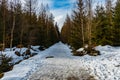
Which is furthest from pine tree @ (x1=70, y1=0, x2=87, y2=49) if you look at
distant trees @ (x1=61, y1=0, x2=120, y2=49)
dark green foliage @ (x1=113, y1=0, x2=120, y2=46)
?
dark green foliage @ (x1=113, y1=0, x2=120, y2=46)

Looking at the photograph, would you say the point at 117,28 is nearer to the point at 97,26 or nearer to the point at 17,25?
the point at 97,26

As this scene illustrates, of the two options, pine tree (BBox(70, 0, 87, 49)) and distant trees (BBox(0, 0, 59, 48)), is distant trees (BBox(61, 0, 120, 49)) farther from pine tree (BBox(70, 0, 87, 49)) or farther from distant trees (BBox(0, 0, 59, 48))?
distant trees (BBox(0, 0, 59, 48))

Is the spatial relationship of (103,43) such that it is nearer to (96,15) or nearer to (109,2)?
(96,15)

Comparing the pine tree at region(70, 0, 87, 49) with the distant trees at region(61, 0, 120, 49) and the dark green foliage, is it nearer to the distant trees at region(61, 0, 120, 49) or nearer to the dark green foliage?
the distant trees at region(61, 0, 120, 49)

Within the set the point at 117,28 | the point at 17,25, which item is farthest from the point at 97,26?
the point at 17,25

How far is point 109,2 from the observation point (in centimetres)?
4600

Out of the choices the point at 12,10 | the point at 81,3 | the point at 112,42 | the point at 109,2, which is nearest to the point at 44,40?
the point at 12,10

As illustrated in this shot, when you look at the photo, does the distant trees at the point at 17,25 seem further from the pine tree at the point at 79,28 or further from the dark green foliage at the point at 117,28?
the dark green foliage at the point at 117,28

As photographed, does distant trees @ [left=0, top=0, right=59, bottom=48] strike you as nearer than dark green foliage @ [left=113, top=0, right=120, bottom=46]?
No

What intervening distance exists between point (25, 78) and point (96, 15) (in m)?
25.9

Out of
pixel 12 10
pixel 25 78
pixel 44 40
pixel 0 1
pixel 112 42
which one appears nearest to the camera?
pixel 25 78

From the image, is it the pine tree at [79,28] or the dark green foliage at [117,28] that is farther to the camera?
the pine tree at [79,28]

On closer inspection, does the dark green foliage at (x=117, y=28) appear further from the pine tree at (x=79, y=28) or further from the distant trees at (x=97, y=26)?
the pine tree at (x=79, y=28)

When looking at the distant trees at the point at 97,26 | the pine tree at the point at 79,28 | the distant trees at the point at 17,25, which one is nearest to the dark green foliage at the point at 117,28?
the distant trees at the point at 97,26
